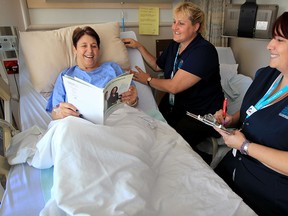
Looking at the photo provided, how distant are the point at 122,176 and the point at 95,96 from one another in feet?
1.21

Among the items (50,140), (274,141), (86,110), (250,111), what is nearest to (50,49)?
(86,110)

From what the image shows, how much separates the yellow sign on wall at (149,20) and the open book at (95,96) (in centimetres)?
120

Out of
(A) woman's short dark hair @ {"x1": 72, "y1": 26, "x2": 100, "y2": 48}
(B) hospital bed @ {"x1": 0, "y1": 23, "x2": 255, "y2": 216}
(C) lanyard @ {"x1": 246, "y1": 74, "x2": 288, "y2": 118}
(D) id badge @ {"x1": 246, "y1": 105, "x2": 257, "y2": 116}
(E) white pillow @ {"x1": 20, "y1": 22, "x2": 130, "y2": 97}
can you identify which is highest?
(A) woman's short dark hair @ {"x1": 72, "y1": 26, "x2": 100, "y2": 48}

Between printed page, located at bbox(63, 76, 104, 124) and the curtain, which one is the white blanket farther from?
the curtain

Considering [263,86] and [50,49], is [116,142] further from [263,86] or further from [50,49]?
[50,49]

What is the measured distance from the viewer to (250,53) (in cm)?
229

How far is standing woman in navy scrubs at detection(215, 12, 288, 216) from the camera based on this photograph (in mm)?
1032

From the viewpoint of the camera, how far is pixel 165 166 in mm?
1141

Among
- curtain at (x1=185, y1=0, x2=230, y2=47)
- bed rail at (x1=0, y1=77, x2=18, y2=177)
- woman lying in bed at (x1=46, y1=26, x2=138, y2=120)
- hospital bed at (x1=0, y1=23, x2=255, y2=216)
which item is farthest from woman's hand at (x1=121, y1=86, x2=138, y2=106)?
curtain at (x1=185, y1=0, x2=230, y2=47)

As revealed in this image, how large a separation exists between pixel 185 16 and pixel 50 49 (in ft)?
3.00

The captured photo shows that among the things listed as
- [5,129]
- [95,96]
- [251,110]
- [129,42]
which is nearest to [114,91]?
[95,96]

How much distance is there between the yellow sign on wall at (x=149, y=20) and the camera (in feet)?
7.39

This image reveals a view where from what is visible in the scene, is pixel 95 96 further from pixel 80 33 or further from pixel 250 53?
pixel 250 53

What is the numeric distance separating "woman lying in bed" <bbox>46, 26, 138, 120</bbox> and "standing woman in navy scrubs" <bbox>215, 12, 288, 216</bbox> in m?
0.76
